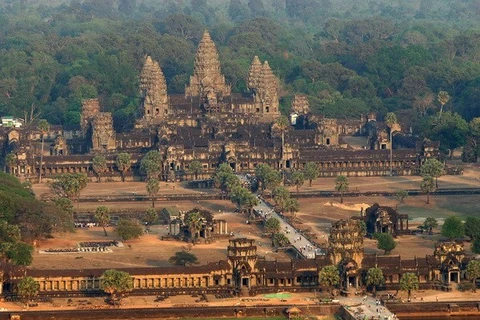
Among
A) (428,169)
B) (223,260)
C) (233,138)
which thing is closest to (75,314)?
(223,260)

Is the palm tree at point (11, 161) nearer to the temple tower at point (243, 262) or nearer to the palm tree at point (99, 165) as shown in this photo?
the palm tree at point (99, 165)

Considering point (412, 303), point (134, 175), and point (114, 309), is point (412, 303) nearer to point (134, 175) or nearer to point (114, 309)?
point (114, 309)

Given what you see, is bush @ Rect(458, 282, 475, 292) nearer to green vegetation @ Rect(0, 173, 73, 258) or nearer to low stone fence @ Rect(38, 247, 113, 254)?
low stone fence @ Rect(38, 247, 113, 254)

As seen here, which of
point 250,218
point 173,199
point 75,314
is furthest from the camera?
point 173,199

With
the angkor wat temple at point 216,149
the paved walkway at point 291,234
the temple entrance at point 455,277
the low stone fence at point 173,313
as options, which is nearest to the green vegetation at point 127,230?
the paved walkway at point 291,234

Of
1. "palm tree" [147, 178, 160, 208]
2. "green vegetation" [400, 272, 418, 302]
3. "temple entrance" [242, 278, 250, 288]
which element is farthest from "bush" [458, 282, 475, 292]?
"palm tree" [147, 178, 160, 208]

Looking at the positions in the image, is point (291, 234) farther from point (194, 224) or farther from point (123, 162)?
point (123, 162)

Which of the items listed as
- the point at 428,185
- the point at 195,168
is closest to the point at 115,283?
the point at 428,185
